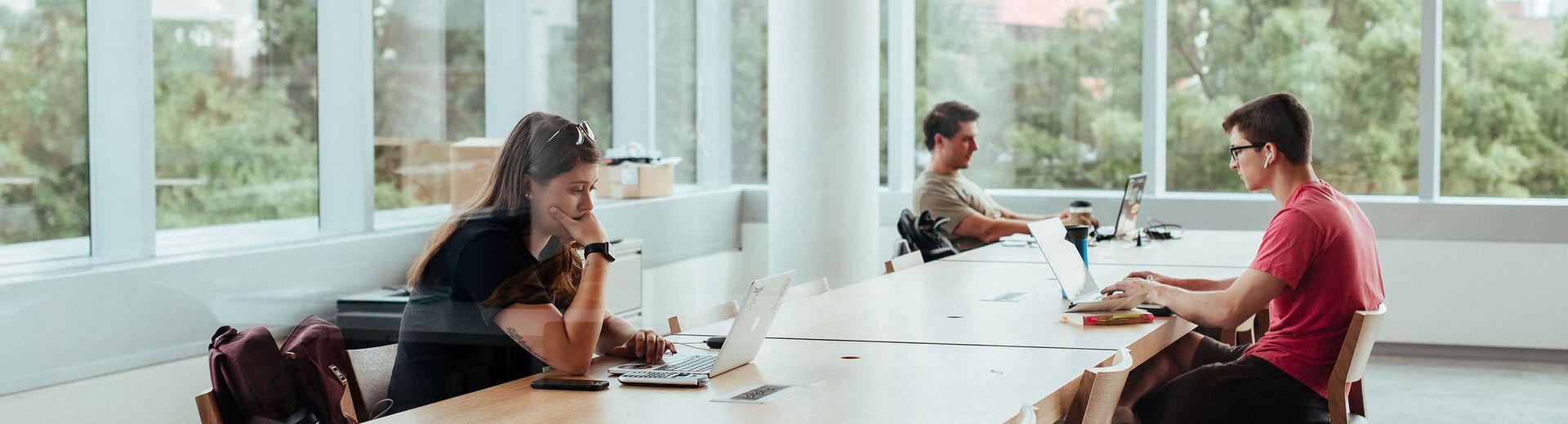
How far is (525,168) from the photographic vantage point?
10.3ft

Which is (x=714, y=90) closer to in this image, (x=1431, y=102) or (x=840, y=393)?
(x=1431, y=102)

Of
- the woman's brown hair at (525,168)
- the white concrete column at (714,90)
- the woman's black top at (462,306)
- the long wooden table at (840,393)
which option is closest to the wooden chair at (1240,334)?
the long wooden table at (840,393)

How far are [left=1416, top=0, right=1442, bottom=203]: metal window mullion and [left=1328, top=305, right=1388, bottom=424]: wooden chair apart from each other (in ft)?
14.1

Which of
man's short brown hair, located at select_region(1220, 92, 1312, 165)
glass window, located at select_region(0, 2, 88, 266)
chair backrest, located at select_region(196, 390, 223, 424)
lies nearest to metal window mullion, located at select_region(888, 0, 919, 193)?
man's short brown hair, located at select_region(1220, 92, 1312, 165)

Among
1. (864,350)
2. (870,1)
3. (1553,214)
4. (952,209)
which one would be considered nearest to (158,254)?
(864,350)

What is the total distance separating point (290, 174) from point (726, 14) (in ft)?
11.8

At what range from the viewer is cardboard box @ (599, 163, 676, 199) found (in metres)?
6.46

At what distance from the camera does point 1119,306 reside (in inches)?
141

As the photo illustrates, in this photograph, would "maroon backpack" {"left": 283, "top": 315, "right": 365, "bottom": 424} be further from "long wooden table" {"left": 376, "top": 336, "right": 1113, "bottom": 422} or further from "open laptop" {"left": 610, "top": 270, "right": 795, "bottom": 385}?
"open laptop" {"left": 610, "top": 270, "right": 795, "bottom": 385}

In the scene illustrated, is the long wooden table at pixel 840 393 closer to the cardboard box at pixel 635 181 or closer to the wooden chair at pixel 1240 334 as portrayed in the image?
the wooden chair at pixel 1240 334

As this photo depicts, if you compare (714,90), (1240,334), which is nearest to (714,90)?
(714,90)

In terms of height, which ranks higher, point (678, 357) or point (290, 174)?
point (290, 174)

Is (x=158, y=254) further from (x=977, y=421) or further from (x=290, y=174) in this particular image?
(x=977, y=421)

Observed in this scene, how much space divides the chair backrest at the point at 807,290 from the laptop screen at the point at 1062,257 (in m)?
0.70
